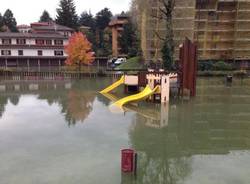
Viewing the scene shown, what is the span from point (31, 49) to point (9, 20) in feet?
136

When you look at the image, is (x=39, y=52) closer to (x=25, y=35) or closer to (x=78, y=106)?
(x=25, y=35)

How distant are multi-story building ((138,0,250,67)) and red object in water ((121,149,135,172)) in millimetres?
42470

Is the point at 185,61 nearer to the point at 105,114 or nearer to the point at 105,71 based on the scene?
the point at 105,114

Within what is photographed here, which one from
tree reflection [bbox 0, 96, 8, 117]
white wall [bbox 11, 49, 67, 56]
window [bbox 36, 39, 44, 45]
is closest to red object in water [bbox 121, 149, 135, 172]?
tree reflection [bbox 0, 96, 8, 117]

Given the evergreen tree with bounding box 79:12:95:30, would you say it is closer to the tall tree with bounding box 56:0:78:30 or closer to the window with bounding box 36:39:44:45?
the tall tree with bounding box 56:0:78:30

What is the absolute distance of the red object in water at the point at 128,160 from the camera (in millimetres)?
9956

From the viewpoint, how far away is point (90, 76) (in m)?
45.7

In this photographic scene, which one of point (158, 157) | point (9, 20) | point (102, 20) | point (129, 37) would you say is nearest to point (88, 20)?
point (102, 20)

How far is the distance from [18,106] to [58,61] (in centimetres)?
3688

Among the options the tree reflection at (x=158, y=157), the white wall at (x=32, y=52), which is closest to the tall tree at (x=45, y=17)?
the white wall at (x=32, y=52)

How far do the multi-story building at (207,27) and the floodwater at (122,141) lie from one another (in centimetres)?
2857

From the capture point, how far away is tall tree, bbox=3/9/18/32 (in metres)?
89.7

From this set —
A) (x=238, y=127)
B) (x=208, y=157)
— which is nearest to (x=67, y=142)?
(x=208, y=157)

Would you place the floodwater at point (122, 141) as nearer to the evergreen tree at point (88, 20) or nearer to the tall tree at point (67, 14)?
the tall tree at point (67, 14)
